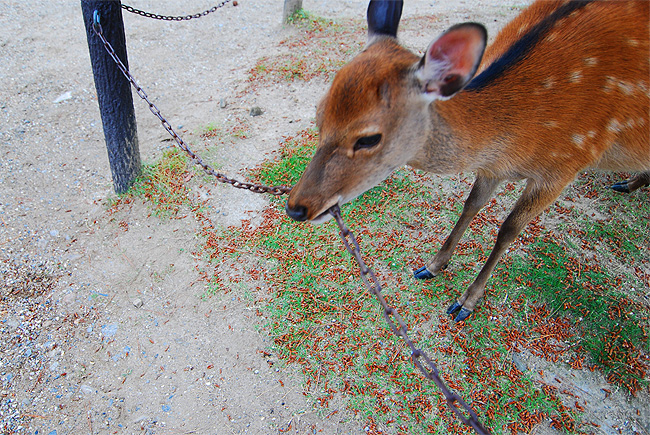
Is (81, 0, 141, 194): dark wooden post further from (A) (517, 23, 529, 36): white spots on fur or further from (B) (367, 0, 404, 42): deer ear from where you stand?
(A) (517, 23, 529, 36): white spots on fur

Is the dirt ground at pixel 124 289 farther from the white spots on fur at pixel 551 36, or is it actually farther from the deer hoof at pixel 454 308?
the white spots on fur at pixel 551 36

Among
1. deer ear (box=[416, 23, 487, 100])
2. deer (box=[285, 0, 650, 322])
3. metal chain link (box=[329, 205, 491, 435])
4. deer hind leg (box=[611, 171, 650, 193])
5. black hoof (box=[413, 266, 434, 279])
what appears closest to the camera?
metal chain link (box=[329, 205, 491, 435])

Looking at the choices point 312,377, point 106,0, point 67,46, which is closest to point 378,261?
point 312,377

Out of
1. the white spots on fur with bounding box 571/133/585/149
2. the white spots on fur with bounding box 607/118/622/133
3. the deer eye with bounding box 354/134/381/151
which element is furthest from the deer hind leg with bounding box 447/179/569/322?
the deer eye with bounding box 354/134/381/151

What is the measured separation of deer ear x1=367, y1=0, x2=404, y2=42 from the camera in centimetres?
236

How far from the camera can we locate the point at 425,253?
11.8ft

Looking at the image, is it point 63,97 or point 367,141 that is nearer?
point 367,141

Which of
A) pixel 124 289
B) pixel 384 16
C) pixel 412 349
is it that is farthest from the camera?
pixel 124 289

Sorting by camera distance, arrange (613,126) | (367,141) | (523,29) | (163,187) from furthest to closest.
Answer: (163,187) → (523,29) → (613,126) → (367,141)

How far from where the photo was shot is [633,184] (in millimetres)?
4043

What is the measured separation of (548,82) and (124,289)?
3.32 meters

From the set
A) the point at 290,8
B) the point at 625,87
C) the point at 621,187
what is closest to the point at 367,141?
the point at 625,87

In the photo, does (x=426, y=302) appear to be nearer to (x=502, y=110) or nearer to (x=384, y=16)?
(x=502, y=110)

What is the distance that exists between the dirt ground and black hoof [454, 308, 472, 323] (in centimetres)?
66
